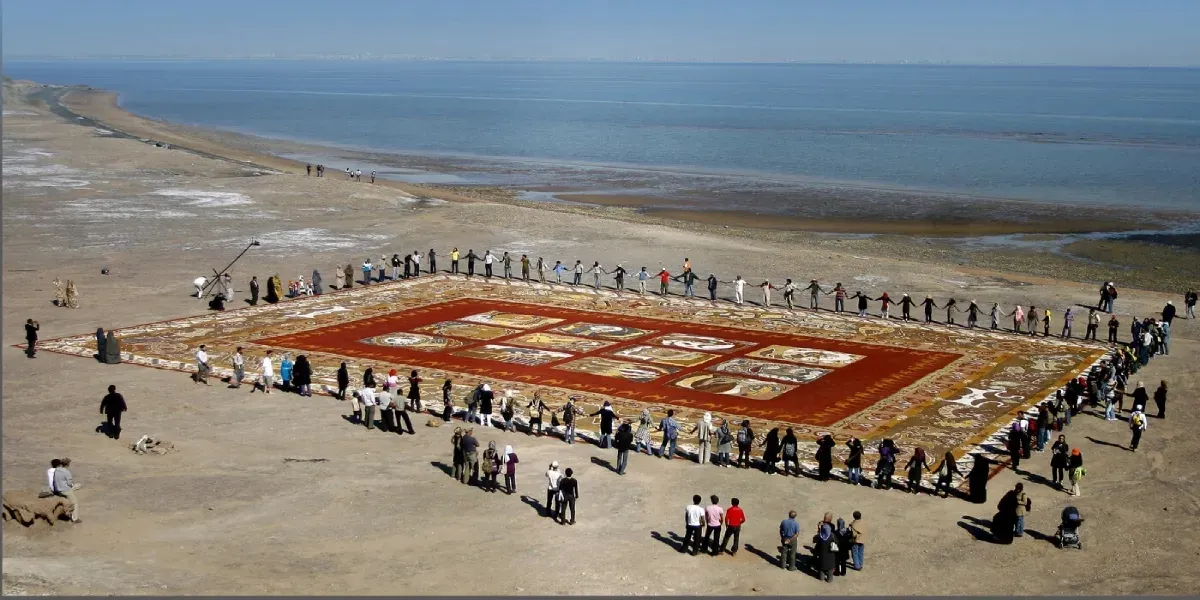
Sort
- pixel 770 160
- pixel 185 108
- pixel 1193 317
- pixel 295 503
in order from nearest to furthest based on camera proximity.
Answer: pixel 295 503
pixel 1193 317
pixel 770 160
pixel 185 108

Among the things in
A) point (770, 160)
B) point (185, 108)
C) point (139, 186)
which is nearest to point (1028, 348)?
point (139, 186)

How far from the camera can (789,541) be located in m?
18.9

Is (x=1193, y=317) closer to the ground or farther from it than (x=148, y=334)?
farther from it

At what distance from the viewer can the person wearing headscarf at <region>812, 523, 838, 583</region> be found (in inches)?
733

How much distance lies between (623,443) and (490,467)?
8.89 ft

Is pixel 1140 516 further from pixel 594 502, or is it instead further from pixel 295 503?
pixel 295 503

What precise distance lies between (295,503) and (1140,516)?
49.1 ft

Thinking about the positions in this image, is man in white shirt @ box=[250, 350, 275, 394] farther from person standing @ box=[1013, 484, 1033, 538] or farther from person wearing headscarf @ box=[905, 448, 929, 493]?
person standing @ box=[1013, 484, 1033, 538]

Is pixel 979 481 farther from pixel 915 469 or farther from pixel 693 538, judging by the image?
pixel 693 538

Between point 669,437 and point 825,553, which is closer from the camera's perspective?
point 825,553

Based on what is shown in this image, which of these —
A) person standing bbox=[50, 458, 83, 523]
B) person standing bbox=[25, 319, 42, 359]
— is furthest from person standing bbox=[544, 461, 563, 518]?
person standing bbox=[25, 319, 42, 359]

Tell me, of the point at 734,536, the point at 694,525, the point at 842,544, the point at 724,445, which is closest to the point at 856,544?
the point at 842,544

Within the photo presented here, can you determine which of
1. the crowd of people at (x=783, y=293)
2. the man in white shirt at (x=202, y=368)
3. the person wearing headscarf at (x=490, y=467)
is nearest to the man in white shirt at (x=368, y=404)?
the person wearing headscarf at (x=490, y=467)

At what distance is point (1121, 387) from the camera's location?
29500mm
